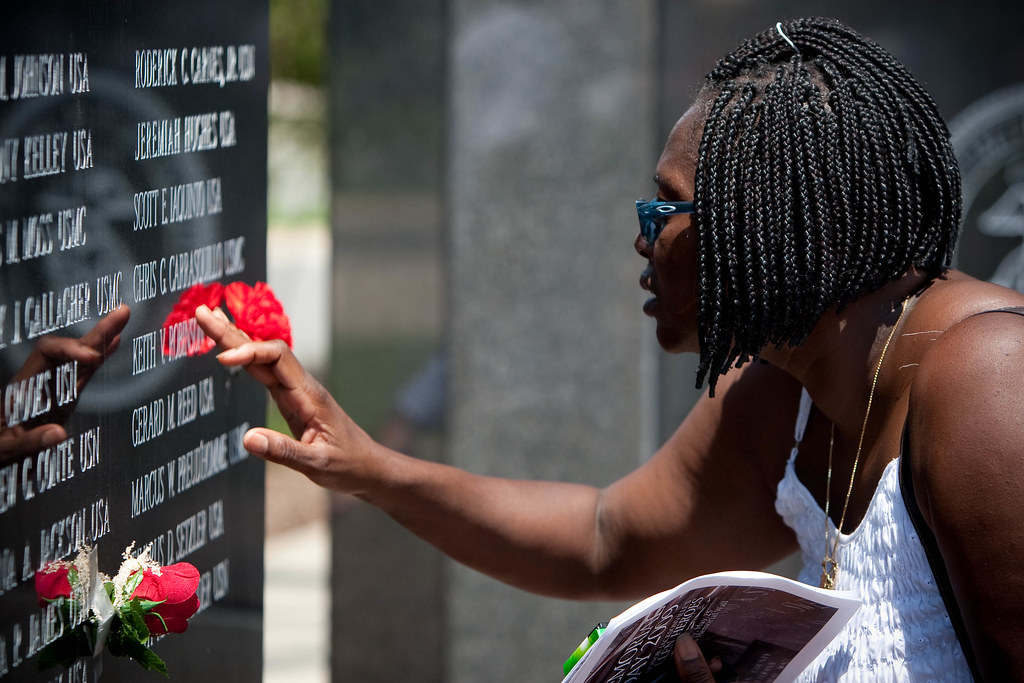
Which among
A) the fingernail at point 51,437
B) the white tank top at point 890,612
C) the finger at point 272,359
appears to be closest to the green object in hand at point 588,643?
the white tank top at point 890,612

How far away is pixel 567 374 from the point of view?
158 inches

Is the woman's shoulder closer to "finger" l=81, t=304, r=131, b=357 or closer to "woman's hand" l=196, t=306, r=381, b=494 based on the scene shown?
"woman's hand" l=196, t=306, r=381, b=494

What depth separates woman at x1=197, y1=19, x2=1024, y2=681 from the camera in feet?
4.85

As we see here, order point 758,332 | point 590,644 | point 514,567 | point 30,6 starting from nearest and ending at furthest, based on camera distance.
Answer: point 30,6, point 590,644, point 758,332, point 514,567

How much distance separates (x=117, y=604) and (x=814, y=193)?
122 centimetres

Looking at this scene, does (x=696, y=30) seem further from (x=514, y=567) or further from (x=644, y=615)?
(x=644, y=615)

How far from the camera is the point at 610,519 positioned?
93.0 inches

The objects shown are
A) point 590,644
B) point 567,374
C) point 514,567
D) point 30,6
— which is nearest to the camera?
point 30,6

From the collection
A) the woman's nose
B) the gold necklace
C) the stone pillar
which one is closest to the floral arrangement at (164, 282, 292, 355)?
the woman's nose

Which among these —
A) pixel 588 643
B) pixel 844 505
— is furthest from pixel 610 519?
pixel 588 643

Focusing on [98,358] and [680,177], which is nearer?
[98,358]

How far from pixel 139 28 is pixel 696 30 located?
8.95ft

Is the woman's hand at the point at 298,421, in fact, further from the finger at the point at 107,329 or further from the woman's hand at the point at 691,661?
the woman's hand at the point at 691,661

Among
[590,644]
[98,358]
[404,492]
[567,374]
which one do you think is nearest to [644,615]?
[590,644]
